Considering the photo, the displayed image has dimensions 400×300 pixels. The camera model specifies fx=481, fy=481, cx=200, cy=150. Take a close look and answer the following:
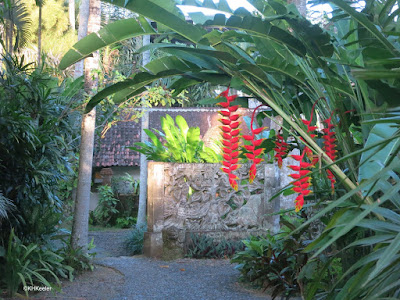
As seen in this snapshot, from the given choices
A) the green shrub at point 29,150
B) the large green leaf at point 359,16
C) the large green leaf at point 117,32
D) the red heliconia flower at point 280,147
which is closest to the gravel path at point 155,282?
the green shrub at point 29,150

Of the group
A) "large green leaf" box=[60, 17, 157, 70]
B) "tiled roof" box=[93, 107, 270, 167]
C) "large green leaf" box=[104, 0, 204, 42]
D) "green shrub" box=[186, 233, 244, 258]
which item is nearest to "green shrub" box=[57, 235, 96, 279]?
"green shrub" box=[186, 233, 244, 258]

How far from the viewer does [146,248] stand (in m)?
8.34

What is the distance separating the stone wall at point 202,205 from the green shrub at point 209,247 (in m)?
0.12

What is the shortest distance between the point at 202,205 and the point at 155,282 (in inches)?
90.2

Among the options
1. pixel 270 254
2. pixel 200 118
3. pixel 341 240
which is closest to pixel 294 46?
pixel 341 240

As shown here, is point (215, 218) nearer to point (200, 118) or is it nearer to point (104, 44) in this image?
point (104, 44)

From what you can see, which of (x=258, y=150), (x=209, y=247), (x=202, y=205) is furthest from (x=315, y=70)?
(x=202, y=205)

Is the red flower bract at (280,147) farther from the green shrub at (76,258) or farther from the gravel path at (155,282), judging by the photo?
the green shrub at (76,258)

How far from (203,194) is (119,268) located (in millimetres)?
2118

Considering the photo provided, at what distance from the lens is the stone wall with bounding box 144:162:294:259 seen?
332 inches

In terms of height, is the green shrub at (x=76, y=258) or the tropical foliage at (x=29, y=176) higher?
the tropical foliage at (x=29, y=176)

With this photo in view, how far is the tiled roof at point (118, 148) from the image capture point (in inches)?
614

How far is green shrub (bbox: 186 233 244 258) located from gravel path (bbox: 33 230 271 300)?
0.90 feet

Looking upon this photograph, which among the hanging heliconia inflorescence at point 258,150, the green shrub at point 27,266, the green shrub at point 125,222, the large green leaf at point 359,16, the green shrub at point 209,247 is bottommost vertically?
the green shrub at point 125,222
